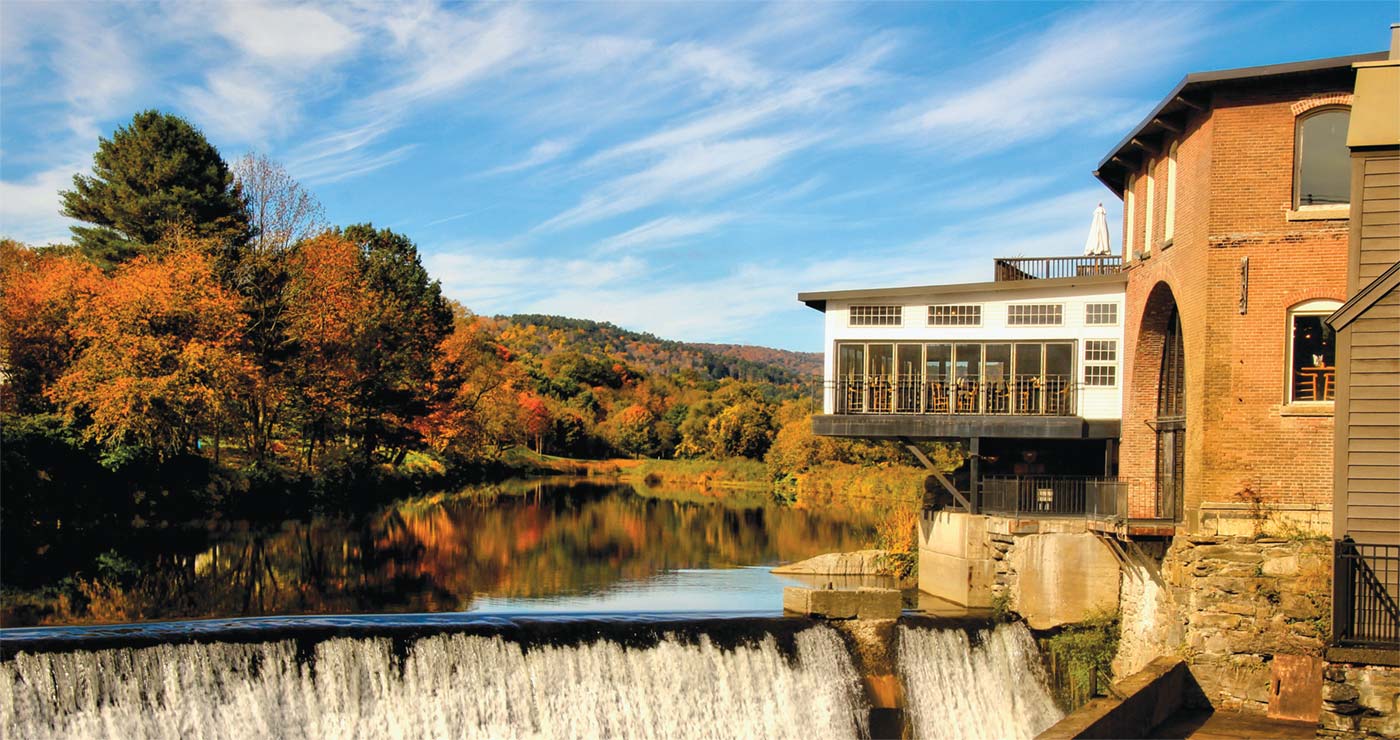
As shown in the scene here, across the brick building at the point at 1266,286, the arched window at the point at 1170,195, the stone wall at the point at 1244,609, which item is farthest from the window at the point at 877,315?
the stone wall at the point at 1244,609

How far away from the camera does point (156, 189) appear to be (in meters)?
41.2

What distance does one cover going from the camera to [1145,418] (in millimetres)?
20250

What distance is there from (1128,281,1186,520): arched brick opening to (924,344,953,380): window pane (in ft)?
11.4

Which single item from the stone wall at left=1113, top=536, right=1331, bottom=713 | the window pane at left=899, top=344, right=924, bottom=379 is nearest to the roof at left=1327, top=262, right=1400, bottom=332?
the stone wall at left=1113, top=536, right=1331, bottom=713

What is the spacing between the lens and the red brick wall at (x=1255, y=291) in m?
15.7

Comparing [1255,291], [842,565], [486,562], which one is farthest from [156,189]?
[1255,291]

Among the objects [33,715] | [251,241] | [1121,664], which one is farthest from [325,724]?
[251,241]

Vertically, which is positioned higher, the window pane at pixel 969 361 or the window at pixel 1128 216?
the window at pixel 1128 216

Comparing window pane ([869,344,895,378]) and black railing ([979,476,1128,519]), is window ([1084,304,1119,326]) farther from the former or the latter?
window pane ([869,344,895,378])

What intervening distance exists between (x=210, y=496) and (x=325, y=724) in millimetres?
18504

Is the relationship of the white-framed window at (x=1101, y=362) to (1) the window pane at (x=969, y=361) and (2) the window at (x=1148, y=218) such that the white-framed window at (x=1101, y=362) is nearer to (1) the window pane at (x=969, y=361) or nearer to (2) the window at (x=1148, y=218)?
(1) the window pane at (x=969, y=361)

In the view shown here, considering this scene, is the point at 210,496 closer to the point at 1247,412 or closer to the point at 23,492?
the point at 23,492

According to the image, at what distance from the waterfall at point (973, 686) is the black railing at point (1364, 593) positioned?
16.8 ft

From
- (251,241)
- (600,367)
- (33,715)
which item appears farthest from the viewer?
(600,367)
